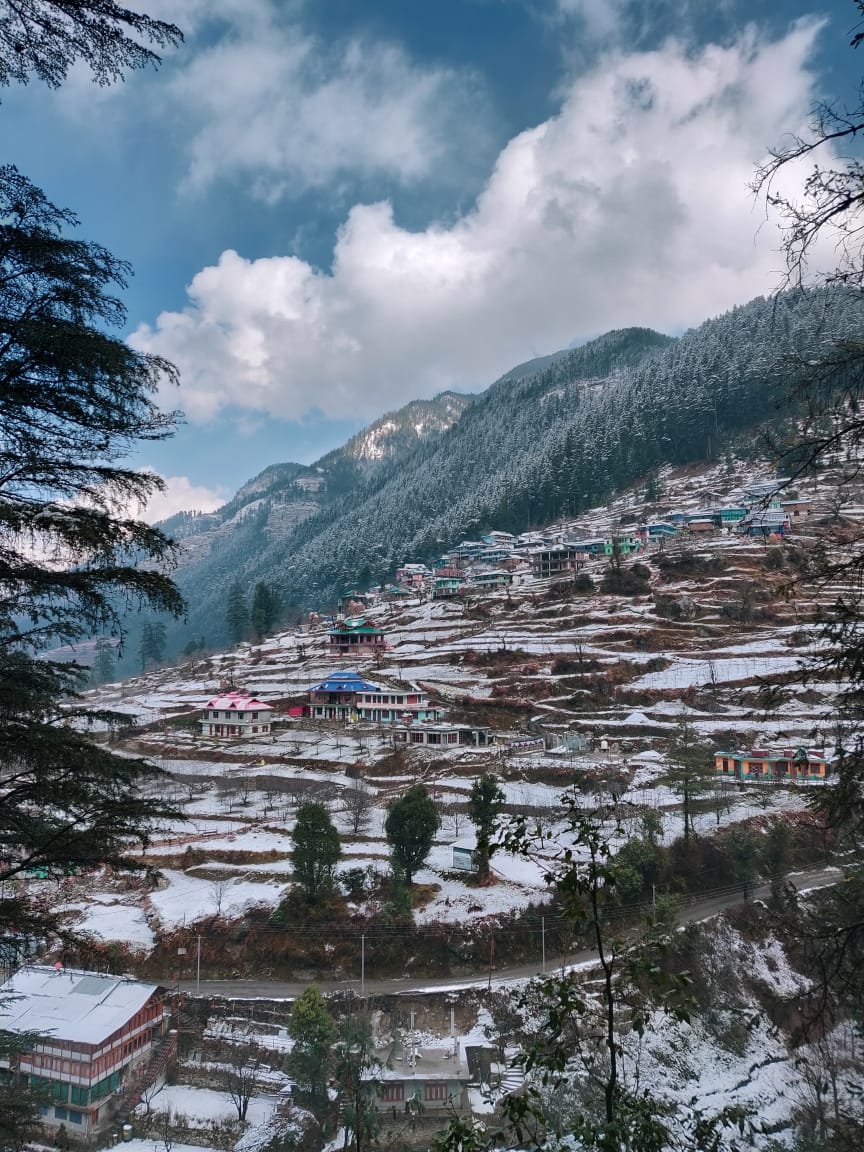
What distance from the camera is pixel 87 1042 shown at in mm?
13570

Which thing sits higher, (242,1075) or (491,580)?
(491,580)

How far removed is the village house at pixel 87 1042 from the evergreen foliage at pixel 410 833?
7349 mm

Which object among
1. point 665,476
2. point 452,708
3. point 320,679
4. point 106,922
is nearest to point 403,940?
point 106,922

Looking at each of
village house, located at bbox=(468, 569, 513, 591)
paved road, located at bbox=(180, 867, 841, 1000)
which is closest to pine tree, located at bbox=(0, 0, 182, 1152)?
paved road, located at bbox=(180, 867, 841, 1000)

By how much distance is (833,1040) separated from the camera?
1248 cm

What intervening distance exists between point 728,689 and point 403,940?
2270 cm

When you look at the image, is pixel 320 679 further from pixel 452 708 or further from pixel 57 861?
pixel 57 861

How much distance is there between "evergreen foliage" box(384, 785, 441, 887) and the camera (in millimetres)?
19875

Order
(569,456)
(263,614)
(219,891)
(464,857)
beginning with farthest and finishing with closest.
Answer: (569,456)
(263,614)
(464,857)
(219,891)

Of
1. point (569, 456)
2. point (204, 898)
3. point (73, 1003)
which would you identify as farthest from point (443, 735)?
point (569, 456)

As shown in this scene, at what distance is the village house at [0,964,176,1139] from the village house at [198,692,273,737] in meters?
22.7

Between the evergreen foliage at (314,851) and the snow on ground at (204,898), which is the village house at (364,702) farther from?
the evergreen foliage at (314,851)

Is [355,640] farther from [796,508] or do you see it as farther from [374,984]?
[796,508]

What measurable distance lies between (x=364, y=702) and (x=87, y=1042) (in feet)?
88.1
